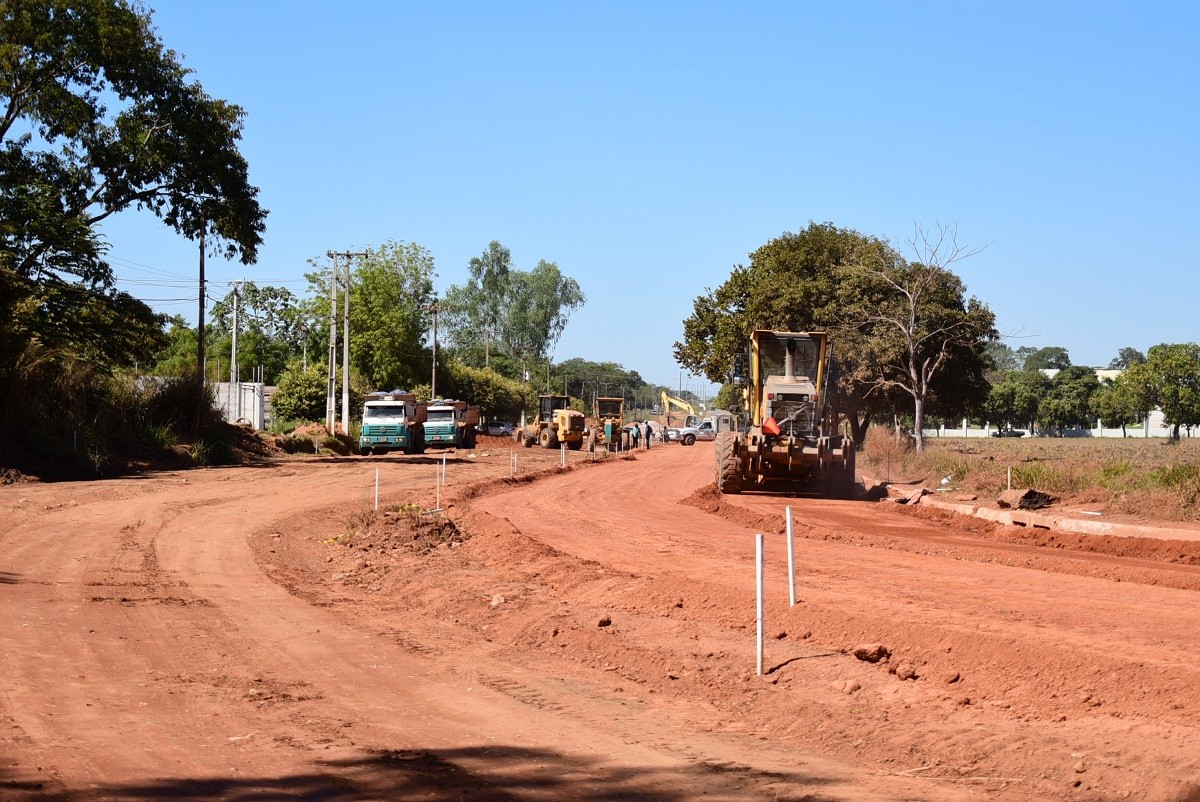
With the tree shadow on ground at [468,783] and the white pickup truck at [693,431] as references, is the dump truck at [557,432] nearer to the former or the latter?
the white pickup truck at [693,431]

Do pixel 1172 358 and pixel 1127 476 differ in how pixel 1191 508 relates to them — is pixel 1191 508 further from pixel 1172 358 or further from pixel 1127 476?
pixel 1172 358

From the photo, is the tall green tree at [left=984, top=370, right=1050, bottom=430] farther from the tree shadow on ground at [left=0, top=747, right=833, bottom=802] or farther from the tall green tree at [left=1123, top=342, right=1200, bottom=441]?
the tree shadow on ground at [left=0, top=747, right=833, bottom=802]

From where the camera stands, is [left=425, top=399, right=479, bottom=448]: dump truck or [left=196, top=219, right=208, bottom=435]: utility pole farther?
[left=425, top=399, right=479, bottom=448]: dump truck

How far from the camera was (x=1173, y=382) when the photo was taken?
287ft

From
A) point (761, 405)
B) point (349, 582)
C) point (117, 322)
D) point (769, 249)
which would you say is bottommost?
point (349, 582)

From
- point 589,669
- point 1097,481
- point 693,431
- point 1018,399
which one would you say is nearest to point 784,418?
point 1097,481

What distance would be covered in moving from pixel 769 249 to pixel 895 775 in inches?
1966

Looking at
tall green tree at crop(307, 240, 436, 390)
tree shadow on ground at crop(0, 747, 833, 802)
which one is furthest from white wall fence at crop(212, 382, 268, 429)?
tree shadow on ground at crop(0, 747, 833, 802)

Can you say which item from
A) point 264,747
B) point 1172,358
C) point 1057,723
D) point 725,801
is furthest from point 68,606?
point 1172,358

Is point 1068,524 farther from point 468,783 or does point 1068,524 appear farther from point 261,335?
point 261,335

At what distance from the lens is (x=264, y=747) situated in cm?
705

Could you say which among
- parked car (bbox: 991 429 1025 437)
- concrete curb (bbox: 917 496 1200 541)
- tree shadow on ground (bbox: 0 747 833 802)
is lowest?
tree shadow on ground (bbox: 0 747 833 802)

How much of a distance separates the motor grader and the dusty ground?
860 cm

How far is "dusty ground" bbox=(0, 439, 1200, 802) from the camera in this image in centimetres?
659
